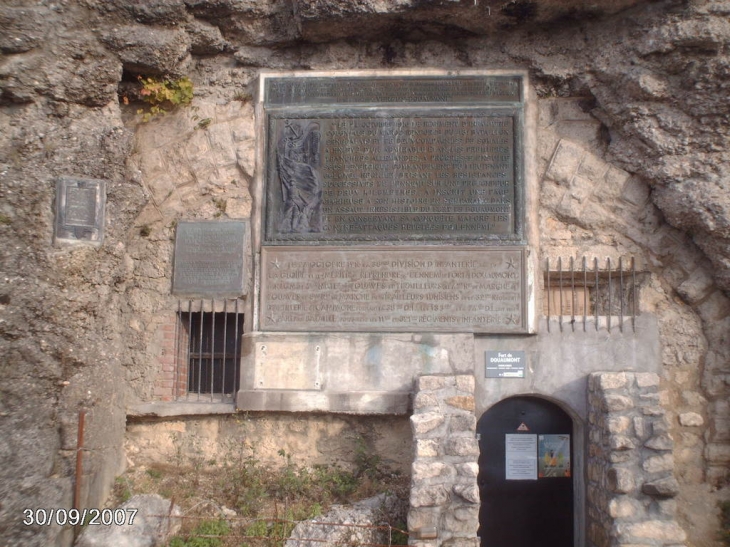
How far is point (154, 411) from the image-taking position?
624cm

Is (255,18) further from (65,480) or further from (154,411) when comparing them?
(65,480)

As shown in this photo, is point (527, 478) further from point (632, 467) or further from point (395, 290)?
point (395, 290)

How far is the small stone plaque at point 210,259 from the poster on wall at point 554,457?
3.30 meters

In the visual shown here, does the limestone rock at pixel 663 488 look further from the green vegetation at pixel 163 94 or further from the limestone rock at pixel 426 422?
the green vegetation at pixel 163 94

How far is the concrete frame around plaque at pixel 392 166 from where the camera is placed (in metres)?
6.33

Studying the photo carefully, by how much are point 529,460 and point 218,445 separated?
117 inches

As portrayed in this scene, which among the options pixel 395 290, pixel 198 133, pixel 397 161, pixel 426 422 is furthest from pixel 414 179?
pixel 426 422

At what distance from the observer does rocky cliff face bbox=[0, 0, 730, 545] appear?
17.9 feet

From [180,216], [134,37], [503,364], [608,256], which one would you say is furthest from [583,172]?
[134,37]

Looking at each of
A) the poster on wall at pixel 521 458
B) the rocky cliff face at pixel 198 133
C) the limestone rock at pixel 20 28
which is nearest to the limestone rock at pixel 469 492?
the poster on wall at pixel 521 458

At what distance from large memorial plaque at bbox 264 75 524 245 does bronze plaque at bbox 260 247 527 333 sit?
17 centimetres

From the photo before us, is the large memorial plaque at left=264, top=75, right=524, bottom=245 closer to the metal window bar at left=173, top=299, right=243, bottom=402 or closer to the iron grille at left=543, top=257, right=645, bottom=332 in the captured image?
the iron grille at left=543, top=257, right=645, bottom=332

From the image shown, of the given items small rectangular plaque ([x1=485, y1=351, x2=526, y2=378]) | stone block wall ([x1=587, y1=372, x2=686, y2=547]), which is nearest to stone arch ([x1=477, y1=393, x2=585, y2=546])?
small rectangular plaque ([x1=485, y1=351, x2=526, y2=378])

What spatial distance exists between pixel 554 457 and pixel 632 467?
1.08 metres
